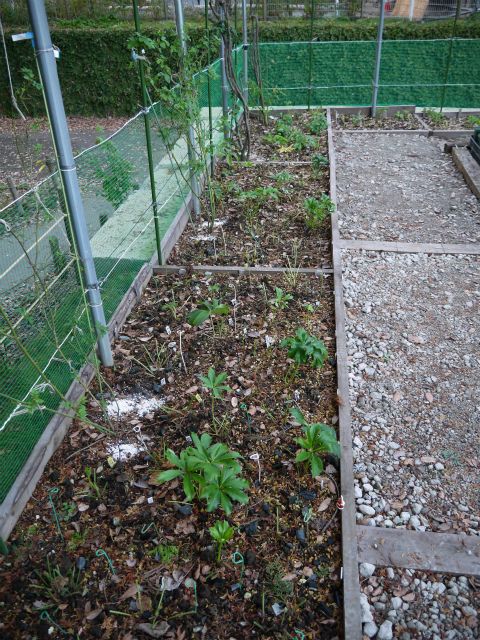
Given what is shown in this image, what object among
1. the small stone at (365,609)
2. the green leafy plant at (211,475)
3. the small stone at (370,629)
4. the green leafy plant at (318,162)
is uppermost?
the green leafy plant at (211,475)

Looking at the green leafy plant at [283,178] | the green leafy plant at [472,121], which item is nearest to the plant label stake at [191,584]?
the green leafy plant at [283,178]

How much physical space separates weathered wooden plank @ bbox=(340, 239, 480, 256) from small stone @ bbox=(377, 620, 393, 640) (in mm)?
3525

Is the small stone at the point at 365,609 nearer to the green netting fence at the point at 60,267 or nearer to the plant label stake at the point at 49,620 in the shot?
the plant label stake at the point at 49,620

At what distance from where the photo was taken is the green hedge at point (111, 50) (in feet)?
43.2

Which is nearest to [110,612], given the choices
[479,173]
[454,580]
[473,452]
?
[454,580]

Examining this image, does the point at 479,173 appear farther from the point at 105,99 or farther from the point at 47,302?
the point at 105,99

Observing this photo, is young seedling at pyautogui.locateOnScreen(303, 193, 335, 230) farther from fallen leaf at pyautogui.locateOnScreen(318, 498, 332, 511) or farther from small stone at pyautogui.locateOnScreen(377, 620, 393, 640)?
small stone at pyautogui.locateOnScreen(377, 620, 393, 640)

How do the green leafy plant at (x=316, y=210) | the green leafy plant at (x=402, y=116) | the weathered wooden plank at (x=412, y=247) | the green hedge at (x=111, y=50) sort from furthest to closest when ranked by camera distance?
the green hedge at (x=111, y=50) < the green leafy plant at (x=402, y=116) < the green leafy plant at (x=316, y=210) < the weathered wooden plank at (x=412, y=247)

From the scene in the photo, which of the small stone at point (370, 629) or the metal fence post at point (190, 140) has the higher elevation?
the metal fence post at point (190, 140)

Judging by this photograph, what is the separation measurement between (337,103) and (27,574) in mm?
10721

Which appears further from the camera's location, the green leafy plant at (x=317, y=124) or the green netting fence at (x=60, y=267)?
the green leafy plant at (x=317, y=124)

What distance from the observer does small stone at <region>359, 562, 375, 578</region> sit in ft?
7.66

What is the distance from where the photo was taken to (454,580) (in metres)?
2.31

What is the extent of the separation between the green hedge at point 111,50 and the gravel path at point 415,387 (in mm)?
10456
